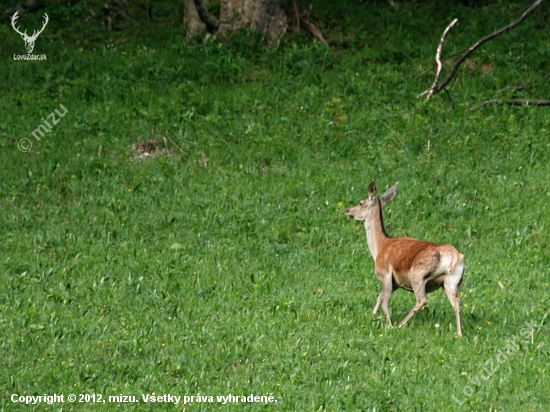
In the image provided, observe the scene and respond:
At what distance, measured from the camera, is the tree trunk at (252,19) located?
19.7 metres

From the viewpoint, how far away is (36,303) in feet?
34.1

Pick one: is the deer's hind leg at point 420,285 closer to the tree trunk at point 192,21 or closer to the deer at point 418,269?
the deer at point 418,269

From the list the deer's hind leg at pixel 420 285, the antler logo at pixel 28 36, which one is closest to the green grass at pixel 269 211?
the antler logo at pixel 28 36

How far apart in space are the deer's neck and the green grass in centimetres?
57

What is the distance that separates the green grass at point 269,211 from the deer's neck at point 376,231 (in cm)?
57

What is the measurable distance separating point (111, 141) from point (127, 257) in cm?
431

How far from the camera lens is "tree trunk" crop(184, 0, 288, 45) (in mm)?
19688

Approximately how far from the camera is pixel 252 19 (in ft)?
64.6

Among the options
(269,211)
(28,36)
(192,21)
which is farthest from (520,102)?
(28,36)

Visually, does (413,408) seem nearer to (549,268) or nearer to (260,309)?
(260,309)

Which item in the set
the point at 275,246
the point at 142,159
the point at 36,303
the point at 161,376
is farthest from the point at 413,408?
the point at 142,159

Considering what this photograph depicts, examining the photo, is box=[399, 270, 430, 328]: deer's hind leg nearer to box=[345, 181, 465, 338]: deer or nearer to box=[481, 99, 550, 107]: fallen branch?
Answer: box=[345, 181, 465, 338]: deer

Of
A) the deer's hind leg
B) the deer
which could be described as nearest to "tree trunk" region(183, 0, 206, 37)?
the deer

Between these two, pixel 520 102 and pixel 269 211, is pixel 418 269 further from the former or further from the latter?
pixel 520 102
